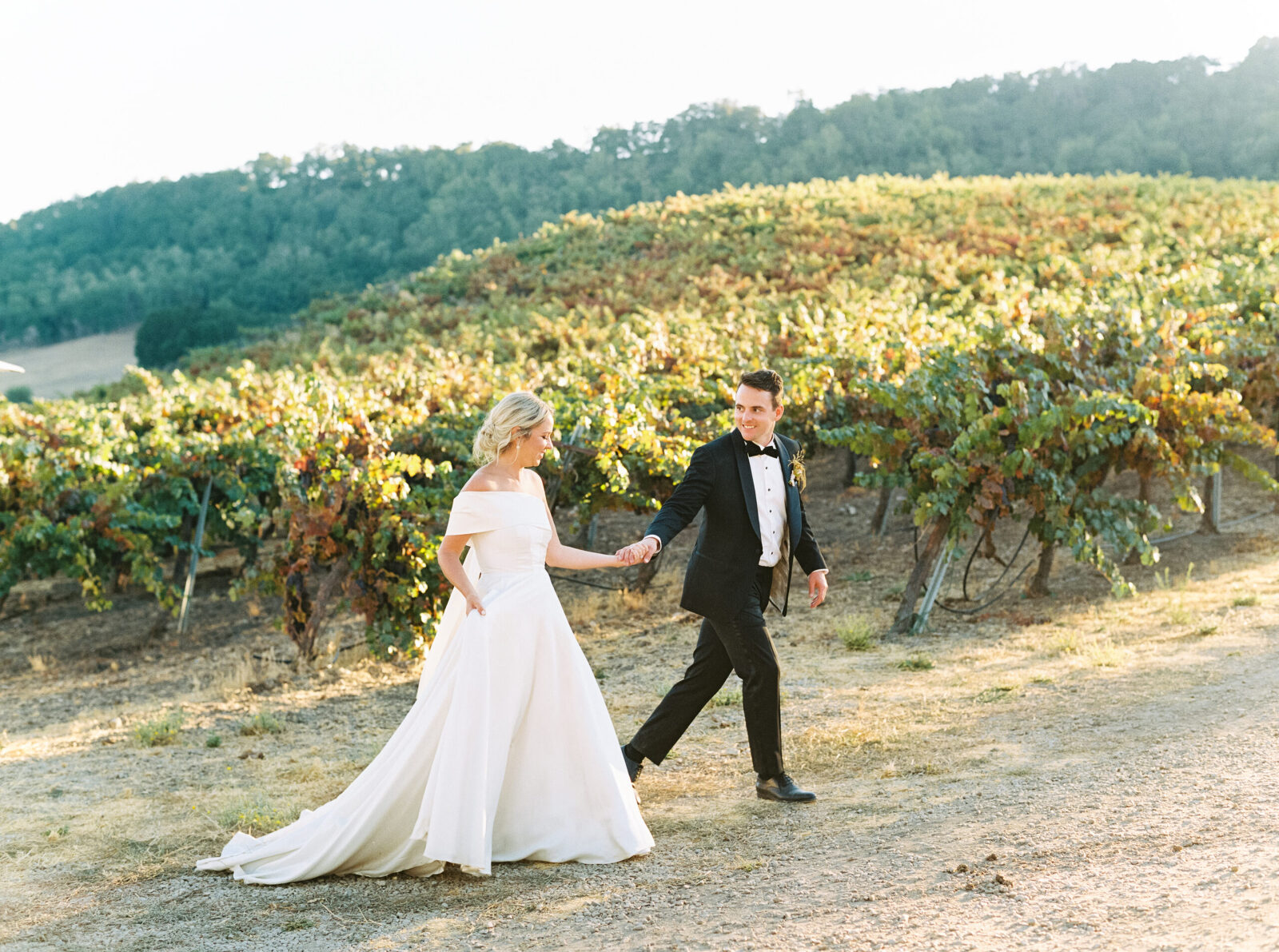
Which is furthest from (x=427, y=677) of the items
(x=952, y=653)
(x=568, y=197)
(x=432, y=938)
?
(x=568, y=197)

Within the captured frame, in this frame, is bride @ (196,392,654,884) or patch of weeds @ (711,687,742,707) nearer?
bride @ (196,392,654,884)

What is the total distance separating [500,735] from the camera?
416 cm

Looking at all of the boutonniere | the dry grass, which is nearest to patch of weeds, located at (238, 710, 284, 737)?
the dry grass

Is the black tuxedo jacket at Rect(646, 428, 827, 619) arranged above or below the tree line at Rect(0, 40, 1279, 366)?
below

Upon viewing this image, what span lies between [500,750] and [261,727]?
352 cm

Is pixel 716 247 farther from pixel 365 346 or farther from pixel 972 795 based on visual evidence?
pixel 972 795

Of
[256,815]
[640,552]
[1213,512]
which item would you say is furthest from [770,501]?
[1213,512]

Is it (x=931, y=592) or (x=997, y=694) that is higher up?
(x=931, y=592)

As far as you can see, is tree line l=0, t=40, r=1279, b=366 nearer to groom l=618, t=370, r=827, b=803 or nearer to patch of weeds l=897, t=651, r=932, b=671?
patch of weeds l=897, t=651, r=932, b=671

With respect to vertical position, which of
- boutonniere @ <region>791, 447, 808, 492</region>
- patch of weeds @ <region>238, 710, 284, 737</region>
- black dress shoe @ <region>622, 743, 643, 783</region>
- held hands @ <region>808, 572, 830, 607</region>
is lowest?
patch of weeds @ <region>238, 710, 284, 737</region>

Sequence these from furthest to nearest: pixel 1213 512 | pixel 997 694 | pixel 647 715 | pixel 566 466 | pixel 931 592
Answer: pixel 1213 512 → pixel 566 466 → pixel 931 592 → pixel 647 715 → pixel 997 694

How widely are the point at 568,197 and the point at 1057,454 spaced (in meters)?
55.8

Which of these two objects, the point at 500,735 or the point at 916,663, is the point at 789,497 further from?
the point at 916,663

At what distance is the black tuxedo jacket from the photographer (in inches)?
183
